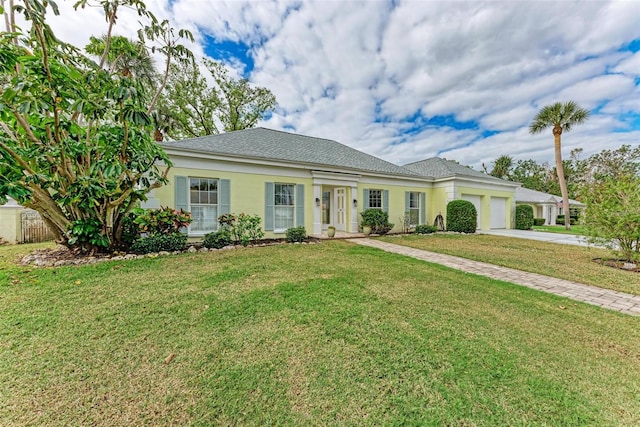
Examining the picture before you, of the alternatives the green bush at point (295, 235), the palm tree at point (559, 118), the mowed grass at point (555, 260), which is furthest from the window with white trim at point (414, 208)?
the palm tree at point (559, 118)

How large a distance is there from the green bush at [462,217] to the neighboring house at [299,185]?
71cm

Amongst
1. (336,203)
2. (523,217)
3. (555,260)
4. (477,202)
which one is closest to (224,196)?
(336,203)

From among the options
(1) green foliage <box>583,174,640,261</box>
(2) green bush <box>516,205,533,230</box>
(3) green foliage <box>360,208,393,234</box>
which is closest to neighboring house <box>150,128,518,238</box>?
(3) green foliage <box>360,208,393,234</box>

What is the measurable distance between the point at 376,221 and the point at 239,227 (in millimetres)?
6043

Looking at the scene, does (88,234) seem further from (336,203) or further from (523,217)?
(523,217)

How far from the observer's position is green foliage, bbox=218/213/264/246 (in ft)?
25.7

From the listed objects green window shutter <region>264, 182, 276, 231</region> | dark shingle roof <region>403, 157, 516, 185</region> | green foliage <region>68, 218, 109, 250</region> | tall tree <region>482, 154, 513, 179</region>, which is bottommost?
green foliage <region>68, 218, 109, 250</region>

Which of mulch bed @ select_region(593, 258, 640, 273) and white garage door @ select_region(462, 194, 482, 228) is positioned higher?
white garage door @ select_region(462, 194, 482, 228)

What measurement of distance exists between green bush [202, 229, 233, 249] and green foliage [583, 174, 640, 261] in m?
10.7

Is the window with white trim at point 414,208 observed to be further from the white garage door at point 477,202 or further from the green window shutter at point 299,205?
the green window shutter at point 299,205

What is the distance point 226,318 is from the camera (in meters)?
3.05

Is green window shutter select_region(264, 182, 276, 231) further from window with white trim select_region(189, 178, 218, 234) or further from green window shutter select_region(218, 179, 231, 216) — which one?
window with white trim select_region(189, 178, 218, 234)

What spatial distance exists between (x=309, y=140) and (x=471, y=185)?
31.0ft

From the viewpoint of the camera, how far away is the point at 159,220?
6672 mm
